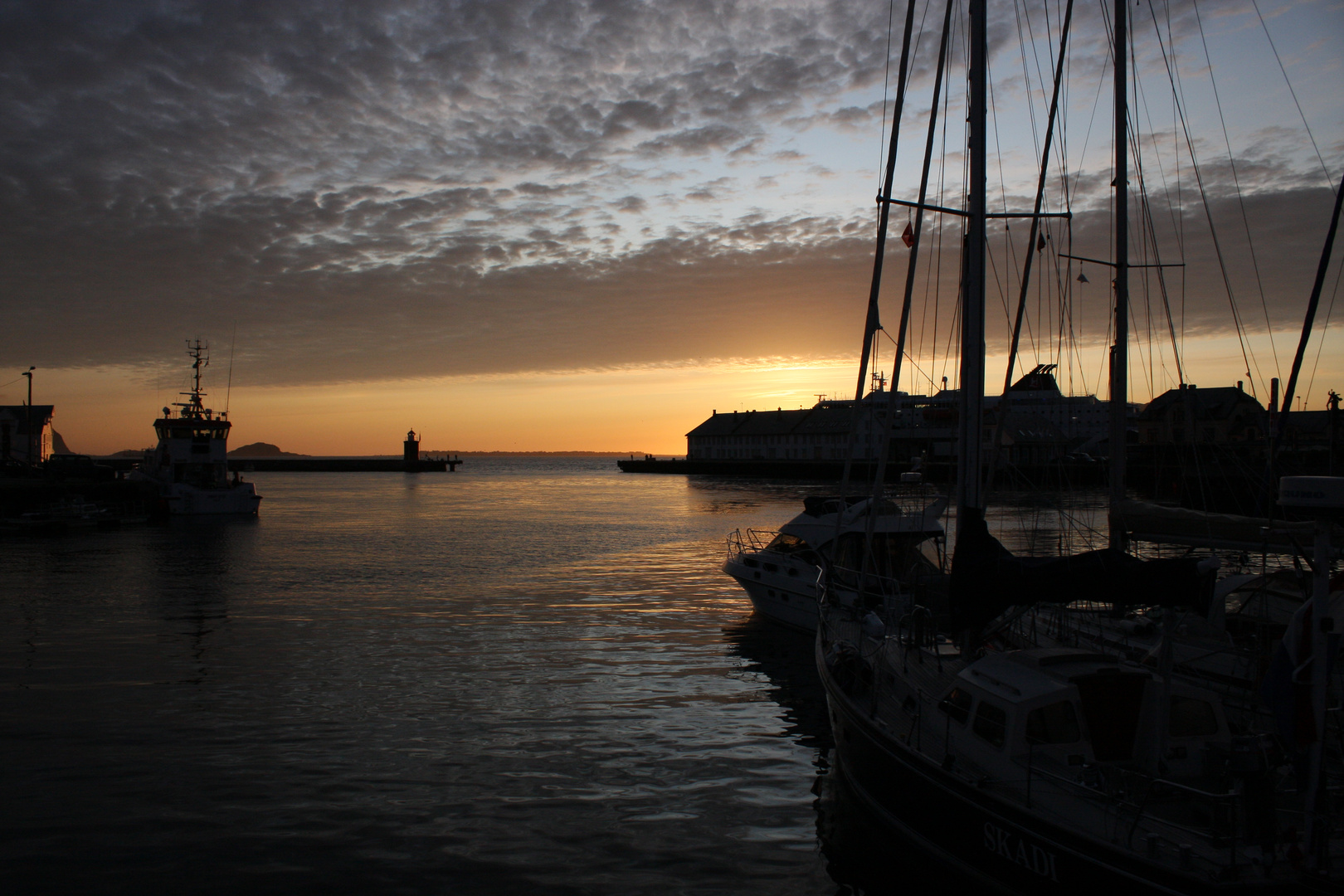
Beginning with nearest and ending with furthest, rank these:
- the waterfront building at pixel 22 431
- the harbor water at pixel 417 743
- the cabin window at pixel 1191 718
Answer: the cabin window at pixel 1191 718
the harbor water at pixel 417 743
the waterfront building at pixel 22 431

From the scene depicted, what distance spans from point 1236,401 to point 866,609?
8922cm

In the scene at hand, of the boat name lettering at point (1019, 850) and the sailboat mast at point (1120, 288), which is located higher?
the sailboat mast at point (1120, 288)

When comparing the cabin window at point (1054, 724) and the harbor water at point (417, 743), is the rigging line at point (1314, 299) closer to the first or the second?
the cabin window at point (1054, 724)

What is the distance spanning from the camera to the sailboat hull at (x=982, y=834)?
6855mm

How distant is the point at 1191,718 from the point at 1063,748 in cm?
150

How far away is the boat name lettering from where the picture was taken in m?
7.49

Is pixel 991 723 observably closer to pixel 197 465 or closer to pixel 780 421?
pixel 197 465

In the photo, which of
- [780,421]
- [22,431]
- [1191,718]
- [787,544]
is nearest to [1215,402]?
[780,421]

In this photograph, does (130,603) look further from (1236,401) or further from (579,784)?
(1236,401)

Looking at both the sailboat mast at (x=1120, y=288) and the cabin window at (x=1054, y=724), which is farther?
the sailboat mast at (x=1120, y=288)

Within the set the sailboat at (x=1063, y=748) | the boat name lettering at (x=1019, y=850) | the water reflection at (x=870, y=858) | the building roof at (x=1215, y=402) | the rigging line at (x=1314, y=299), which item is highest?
the building roof at (x=1215, y=402)

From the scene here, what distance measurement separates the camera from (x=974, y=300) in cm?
1228

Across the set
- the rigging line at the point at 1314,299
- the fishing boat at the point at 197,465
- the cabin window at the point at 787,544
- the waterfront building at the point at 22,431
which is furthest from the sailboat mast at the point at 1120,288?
the waterfront building at the point at 22,431

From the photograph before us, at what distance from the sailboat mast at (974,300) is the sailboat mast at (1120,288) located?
218 inches
